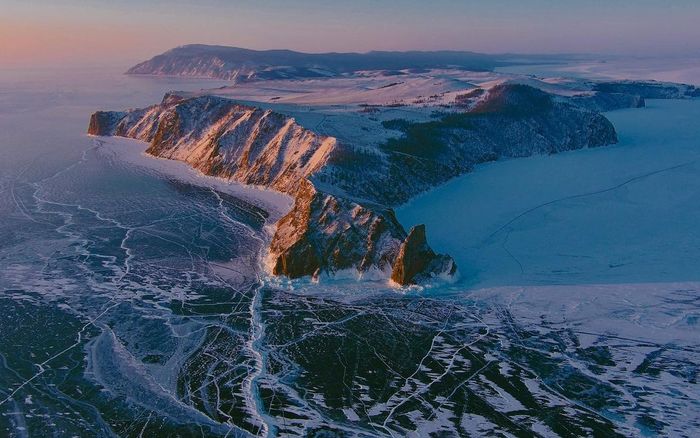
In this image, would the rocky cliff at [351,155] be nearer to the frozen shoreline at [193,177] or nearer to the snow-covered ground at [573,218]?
the frozen shoreline at [193,177]

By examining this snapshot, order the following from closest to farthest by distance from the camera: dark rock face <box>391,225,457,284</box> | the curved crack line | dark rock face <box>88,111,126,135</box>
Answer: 1. dark rock face <box>391,225,457,284</box>
2. the curved crack line
3. dark rock face <box>88,111,126,135</box>

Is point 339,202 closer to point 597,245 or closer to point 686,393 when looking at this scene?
point 597,245

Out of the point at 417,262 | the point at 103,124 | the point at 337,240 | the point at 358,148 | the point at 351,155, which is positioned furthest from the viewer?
the point at 103,124

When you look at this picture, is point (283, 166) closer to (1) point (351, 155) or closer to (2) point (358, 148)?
(2) point (358, 148)

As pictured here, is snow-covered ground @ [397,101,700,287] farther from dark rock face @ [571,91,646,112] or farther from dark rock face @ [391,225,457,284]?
dark rock face @ [571,91,646,112]

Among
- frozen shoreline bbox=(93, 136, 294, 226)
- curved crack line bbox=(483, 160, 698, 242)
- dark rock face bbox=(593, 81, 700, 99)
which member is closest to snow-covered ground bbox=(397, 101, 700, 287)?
curved crack line bbox=(483, 160, 698, 242)

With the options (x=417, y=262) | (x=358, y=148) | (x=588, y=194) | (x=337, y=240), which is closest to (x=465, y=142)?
(x=588, y=194)
